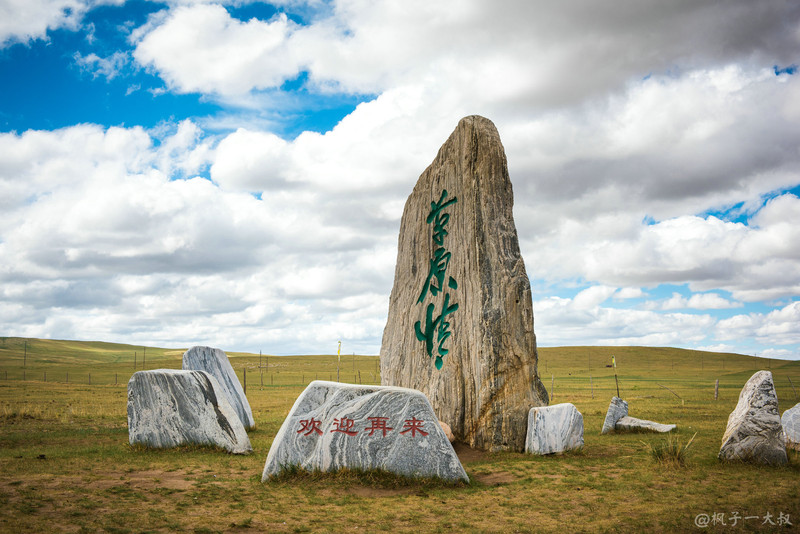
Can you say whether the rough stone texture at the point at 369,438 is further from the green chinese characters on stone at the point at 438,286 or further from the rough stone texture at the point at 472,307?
the green chinese characters on stone at the point at 438,286

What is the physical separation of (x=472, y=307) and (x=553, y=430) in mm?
3379

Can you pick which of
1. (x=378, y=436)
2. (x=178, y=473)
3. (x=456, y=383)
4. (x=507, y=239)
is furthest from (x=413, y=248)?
(x=178, y=473)

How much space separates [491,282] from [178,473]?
7962 mm

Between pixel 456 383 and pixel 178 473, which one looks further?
pixel 456 383

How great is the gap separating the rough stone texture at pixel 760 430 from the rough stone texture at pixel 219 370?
13.4 meters

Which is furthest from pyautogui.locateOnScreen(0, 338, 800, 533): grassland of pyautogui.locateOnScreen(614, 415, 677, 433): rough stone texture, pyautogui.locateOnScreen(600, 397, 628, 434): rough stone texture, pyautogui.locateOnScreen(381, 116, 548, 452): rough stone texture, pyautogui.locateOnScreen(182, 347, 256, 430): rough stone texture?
pyautogui.locateOnScreen(182, 347, 256, 430): rough stone texture

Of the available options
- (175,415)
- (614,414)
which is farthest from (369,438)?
(614,414)

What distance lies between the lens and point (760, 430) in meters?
10.4

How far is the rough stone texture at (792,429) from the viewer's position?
12.5m

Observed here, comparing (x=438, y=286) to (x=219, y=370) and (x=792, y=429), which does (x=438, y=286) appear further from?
(x=792, y=429)

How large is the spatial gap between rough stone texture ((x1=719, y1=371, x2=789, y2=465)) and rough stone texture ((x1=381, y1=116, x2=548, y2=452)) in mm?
4141

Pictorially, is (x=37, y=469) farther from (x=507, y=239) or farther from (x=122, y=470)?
(x=507, y=239)

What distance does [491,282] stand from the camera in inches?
523

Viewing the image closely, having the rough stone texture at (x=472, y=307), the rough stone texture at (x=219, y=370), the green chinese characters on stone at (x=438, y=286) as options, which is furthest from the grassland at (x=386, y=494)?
the rough stone texture at (x=219, y=370)
